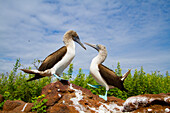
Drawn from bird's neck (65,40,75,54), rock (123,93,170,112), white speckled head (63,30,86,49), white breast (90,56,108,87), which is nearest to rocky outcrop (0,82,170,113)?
rock (123,93,170,112)

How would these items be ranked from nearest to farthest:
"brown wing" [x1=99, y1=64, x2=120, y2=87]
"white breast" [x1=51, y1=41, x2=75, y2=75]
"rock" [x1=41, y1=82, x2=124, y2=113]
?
"rock" [x1=41, y1=82, x2=124, y2=113], "white breast" [x1=51, y1=41, x2=75, y2=75], "brown wing" [x1=99, y1=64, x2=120, y2=87]

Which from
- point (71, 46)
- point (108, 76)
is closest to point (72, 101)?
point (108, 76)

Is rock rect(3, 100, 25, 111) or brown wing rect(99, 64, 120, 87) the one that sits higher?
brown wing rect(99, 64, 120, 87)

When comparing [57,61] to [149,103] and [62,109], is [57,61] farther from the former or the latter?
[149,103]

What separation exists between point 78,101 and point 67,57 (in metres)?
1.64

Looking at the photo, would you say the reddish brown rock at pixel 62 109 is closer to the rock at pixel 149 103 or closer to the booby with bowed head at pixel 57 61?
the booby with bowed head at pixel 57 61

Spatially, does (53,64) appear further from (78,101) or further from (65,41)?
(78,101)

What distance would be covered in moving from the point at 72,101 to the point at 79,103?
0.22 meters

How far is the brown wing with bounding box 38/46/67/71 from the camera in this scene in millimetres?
5511

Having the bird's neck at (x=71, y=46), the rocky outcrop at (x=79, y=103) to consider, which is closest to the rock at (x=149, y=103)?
the rocky outcrop at (x=79, y=103)

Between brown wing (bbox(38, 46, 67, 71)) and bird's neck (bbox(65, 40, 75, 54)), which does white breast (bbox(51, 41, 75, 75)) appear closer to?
bird's neck (bbox(65, 40, 75, 54))

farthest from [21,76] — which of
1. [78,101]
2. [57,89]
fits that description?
[78,101]

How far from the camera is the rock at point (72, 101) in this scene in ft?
14.3

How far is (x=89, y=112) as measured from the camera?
14.2 ft
